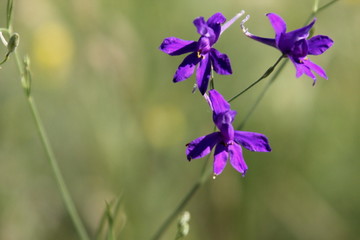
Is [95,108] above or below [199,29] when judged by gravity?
below

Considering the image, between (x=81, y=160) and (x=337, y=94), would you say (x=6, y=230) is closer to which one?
(x=81, y=160)

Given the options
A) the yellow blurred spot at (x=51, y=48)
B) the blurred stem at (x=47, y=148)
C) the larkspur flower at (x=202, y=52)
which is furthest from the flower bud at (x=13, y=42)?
the yellow blurred spot at (x=51, y=48)

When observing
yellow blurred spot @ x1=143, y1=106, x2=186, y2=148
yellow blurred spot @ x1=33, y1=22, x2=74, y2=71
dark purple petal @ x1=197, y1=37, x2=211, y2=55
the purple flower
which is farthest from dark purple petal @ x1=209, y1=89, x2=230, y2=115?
yellow blurred spot @ x1=33, y1=22, x2=74, y2=71

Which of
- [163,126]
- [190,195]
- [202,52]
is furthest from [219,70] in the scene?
[163,126]

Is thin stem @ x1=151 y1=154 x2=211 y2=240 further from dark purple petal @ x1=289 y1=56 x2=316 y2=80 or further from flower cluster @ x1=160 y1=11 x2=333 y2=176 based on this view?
dark purple petal @ x1=289 y1=56 x2=316 y2=80

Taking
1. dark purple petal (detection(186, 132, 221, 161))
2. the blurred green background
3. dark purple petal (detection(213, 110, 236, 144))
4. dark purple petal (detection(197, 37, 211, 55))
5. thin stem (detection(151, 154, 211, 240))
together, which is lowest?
the blurred green background

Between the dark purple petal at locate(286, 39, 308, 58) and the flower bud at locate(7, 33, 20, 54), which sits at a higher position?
the flower bud at locate(7, 33, 20, 54)

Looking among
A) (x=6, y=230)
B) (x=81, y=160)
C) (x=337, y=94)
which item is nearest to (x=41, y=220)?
(x=6, y=230)

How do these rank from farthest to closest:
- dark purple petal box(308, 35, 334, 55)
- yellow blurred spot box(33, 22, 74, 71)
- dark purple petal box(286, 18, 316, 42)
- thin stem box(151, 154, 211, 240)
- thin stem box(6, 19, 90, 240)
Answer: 1. yellow blurred spot box(33, 22, 74, 71)
2. thin stem box(151, 154, 211, 240)
3. thin stem box(6, 19, 90, 240)
4. dark purple petal box(308, 35, 334, 55)
5. dark purple petal box(286, 18, 316, 42)
